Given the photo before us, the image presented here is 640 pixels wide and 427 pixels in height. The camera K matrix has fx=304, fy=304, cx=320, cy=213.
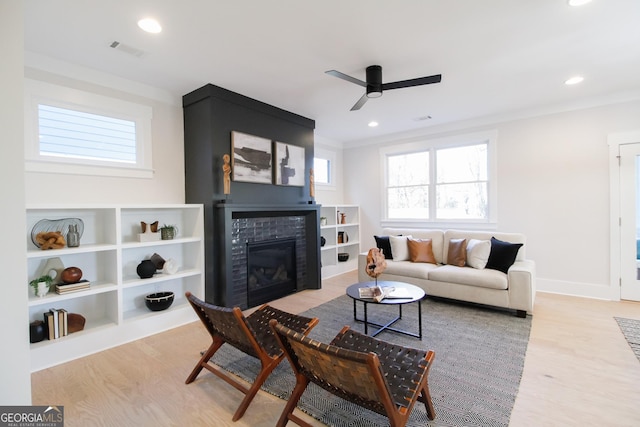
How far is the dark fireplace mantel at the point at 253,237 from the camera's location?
11.7ft

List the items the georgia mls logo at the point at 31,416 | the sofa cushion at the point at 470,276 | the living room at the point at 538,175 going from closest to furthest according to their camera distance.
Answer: the georgia mls logo at the point at 31,416, the living room at the point at 538,175, the sofa cushion at the point at 470,276

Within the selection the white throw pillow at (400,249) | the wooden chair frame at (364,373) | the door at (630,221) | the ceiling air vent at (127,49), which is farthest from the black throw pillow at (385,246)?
the ceiling air vent at (127,49)

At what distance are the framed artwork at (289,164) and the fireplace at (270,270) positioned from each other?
0.90 meters

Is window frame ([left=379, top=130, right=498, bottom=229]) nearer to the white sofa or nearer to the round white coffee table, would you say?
the white sofa

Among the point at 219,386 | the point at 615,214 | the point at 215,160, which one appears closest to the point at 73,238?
the point at 215,160

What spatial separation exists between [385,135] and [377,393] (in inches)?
206

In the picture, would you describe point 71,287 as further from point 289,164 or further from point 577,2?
point 577,2

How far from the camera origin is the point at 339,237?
6.08 m

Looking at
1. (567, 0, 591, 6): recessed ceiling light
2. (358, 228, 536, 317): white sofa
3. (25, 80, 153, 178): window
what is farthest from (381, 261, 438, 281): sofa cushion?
(25, 80, 153, 178): window

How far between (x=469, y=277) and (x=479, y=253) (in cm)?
42

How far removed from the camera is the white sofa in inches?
134

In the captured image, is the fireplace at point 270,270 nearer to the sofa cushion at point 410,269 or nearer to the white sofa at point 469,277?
the white sofa at point 469,277

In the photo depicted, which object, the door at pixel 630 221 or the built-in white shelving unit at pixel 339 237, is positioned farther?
the built-in white shelving unit at pixel 339 237

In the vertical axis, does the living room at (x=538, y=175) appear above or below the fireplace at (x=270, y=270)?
above
